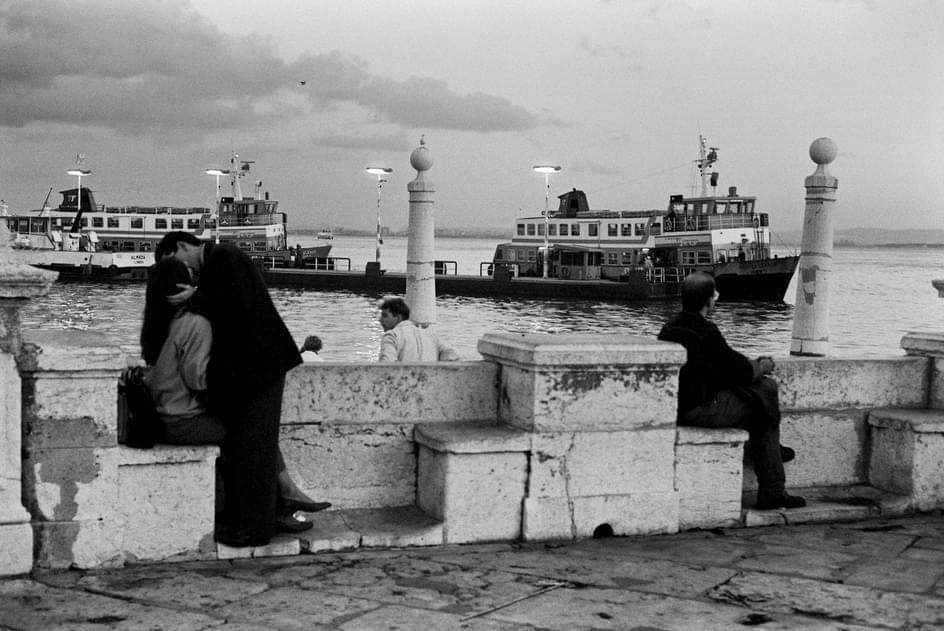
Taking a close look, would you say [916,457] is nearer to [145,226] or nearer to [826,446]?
[826,446]

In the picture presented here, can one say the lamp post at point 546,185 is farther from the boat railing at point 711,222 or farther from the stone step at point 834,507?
the stone step at point 834,507

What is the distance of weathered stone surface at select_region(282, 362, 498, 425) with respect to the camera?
5297 millimetres

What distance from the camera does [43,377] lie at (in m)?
4.47

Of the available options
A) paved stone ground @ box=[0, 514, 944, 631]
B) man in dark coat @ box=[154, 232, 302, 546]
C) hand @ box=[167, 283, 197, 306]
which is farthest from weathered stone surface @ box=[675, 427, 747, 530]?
hand @ box=[167, 283, 197, 306]

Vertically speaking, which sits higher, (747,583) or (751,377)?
(751,377)

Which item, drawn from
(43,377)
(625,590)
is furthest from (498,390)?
(43,377)

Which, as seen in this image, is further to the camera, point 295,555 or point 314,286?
point 314,286

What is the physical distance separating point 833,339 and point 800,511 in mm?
46008

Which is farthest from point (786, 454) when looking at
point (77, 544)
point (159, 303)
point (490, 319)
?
point (490, 319)

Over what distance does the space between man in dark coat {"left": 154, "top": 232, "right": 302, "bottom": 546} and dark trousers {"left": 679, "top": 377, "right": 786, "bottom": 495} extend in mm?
2191

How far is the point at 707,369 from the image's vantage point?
18.5 feet

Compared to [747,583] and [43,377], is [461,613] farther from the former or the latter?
[43,377]

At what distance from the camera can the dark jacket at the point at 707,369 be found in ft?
18.5

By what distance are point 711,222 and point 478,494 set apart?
2188 inches
